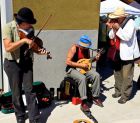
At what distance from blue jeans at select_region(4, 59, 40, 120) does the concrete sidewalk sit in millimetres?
363

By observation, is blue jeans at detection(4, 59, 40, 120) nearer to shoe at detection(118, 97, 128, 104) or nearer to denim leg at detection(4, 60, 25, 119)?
denim leg at detection(4, 60, 25, 119)

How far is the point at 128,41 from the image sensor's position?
20.0 ft

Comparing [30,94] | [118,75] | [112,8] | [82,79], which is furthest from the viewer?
[112,8]

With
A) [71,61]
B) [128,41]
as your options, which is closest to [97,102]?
[71,61]

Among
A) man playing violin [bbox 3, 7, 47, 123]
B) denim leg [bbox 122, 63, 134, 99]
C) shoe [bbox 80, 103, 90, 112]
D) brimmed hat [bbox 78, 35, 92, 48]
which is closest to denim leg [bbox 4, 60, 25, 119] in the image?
man playing violin [bbox 3, 7, 47, 123]

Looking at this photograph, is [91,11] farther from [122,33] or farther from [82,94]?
[82,94]

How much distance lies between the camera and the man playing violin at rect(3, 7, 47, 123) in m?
4.63

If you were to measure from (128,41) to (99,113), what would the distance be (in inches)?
55.1

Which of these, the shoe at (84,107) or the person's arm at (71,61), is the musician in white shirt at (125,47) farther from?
the shoe at (84,107)

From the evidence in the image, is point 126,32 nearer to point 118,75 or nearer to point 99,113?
point 118,75

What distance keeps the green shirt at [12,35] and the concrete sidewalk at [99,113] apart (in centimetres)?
113

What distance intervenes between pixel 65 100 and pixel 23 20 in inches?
88.1

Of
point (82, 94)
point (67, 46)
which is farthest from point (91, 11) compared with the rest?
point (82, 94)

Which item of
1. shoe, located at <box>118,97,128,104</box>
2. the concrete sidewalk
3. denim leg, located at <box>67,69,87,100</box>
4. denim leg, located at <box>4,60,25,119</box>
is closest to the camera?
denim leg, located at <box>4,60,25,119</box>
